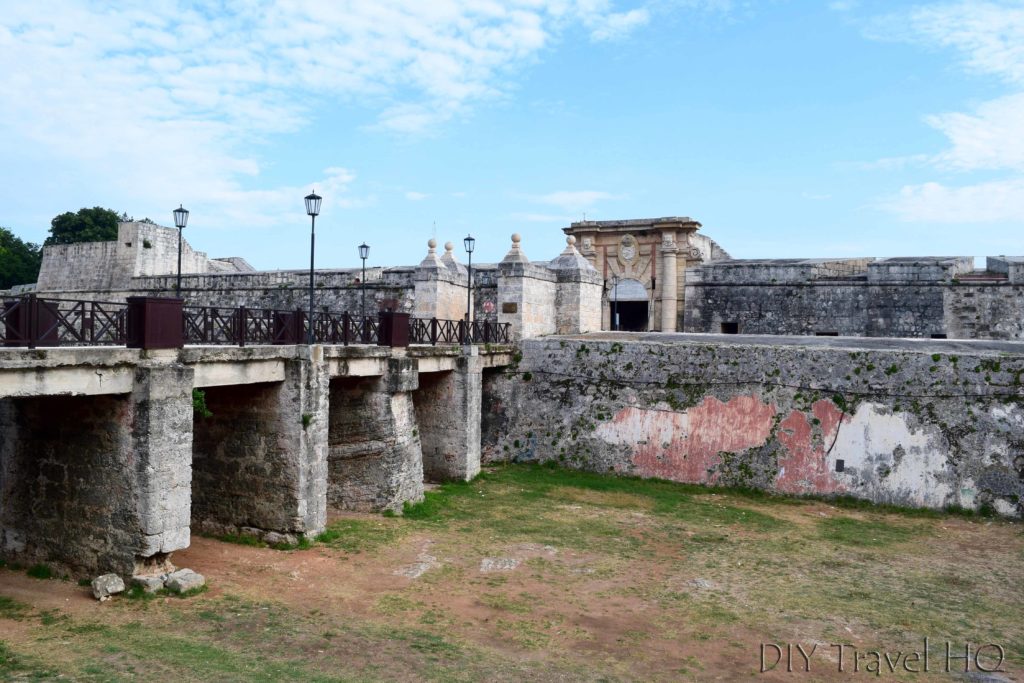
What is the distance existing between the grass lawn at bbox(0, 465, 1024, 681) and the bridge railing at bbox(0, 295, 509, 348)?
3072 mm

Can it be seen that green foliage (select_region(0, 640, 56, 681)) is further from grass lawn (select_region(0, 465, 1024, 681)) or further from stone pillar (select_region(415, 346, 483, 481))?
stone pillar (select_region(415, 346, 483, 481))

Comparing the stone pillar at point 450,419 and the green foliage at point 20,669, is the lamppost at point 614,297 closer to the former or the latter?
the stone pillar at point 450,419

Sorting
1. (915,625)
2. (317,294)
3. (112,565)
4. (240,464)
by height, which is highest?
(317,294)

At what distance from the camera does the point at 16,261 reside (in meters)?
46.2

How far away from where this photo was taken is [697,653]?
8562mm

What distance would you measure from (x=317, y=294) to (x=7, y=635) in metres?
17.7

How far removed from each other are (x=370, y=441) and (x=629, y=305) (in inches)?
617

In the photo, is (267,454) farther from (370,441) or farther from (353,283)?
(353,283)

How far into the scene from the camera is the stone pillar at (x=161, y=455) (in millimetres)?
9289

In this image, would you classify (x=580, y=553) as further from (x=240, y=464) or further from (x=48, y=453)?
(x=48, y=453)

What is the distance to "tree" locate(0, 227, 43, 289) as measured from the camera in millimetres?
45719

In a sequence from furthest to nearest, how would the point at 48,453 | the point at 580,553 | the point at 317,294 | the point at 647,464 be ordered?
the point at 317,294
the point at 647,464
the point at 580,553
the point at 48,453

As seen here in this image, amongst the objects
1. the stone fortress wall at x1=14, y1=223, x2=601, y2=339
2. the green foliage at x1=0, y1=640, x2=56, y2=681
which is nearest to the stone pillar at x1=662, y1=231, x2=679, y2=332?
the stone fortress wall at x1=14, y1=223, x2=601, y2=339

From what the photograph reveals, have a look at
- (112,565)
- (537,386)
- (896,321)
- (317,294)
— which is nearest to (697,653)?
(112,565)
